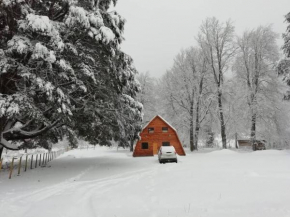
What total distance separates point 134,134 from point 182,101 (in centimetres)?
1866

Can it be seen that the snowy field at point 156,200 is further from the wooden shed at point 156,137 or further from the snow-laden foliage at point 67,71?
the wooden shed at point 156,137

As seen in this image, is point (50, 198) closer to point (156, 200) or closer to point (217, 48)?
point (156, 200)

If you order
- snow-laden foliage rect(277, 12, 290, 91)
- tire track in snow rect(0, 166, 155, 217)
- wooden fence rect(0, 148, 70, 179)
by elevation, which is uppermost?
snow-laden foliage rect(277, 12, 290, 91)

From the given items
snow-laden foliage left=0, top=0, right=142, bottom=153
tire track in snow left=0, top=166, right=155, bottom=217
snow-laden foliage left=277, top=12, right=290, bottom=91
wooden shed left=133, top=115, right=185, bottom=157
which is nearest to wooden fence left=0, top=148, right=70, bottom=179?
snow-laden foliage left=0, top=0, right=142, bottom=153

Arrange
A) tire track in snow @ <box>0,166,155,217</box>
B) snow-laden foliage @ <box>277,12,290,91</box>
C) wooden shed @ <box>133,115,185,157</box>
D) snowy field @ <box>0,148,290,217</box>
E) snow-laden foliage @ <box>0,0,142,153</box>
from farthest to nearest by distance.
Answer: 1. wooden shed @ <box>133,115,185,157</box>
2. snow-laden foliage @ <box>277,12,290,91</box>
3. snow-laden foliage @ <box>0,0,142,153</box>
4. tire track in snow @ <box>0,166,155,217</box>
5. snowy field @ <box>0,148,290,217</box>

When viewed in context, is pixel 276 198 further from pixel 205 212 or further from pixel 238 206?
pixel 205 212

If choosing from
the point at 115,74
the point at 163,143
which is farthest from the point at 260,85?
the point at 115,74

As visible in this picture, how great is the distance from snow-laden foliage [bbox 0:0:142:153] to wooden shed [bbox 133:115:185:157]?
13.4 meters

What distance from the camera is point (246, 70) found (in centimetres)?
3031

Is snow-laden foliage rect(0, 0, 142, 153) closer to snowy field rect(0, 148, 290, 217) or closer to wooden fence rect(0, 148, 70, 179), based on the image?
wooden fence rect(0, 148, 70, 179)

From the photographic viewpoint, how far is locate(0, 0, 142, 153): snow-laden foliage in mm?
11008

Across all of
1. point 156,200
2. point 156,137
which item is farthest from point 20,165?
point 156,137

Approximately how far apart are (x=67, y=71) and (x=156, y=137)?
19891 millimetres

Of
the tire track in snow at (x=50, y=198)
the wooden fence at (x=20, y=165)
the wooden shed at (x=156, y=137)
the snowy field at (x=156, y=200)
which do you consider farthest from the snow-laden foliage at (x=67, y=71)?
the wooden shed at (x=156, y=137)
